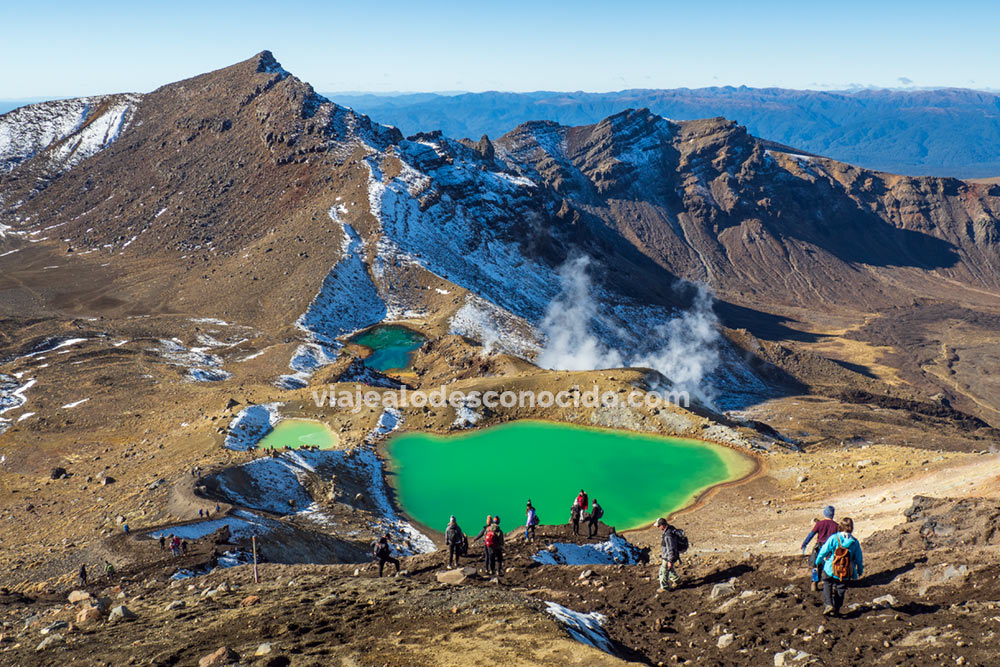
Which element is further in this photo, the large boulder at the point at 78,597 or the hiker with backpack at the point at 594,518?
the hiker with backpack at the point at 594,518

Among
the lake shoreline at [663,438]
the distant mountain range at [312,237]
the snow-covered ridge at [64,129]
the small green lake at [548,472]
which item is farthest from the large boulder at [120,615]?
the snow-covered ridge at [64,129]

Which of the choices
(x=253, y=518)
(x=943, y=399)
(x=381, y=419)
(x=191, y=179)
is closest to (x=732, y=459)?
(x=381, y=419)

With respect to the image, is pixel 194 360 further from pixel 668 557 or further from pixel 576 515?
pixel 668 557

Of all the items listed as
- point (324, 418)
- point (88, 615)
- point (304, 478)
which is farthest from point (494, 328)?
point (88, 615)

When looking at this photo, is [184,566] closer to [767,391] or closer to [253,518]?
[253,518]

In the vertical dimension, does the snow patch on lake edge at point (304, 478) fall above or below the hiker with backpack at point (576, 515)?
below

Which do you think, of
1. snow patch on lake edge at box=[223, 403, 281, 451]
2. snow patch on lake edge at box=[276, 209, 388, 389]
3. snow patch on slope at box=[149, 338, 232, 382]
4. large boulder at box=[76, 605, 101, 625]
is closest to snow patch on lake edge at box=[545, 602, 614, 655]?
large boulder at box=[76, 605, 101, 625]

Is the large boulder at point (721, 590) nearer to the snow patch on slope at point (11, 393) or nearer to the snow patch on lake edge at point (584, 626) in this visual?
the snow patch on lake edge at point (584, 626)
